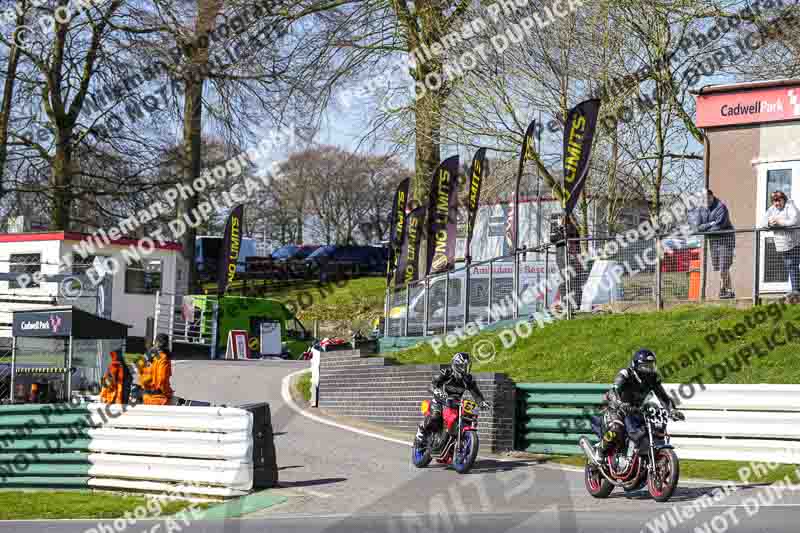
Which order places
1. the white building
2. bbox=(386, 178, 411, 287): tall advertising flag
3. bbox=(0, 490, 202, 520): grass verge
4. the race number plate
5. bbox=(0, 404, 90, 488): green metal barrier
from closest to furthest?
bbox=(0, 490, 202, 520): grass verge
the race number plate
bbox=(0, 404, 90, 488): green metal barrier
bbox=(386, 178, 411, 287): tall advertising flag
the white building

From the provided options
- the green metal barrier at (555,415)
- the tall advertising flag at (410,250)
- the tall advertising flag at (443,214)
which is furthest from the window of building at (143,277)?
the green metal barrier at (555,415)

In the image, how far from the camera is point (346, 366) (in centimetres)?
2128

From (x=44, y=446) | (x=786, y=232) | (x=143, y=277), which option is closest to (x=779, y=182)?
(x=786, y=232)

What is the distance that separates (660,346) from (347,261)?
4140 cm

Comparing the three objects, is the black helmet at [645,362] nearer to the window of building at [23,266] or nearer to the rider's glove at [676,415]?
the rider's glove at [676,415]

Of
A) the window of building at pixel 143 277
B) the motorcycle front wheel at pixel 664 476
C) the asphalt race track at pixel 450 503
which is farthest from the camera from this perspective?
the window of building at pixel 143 277

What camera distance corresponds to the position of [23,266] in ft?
117

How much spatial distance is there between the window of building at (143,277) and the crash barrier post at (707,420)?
23512 mm

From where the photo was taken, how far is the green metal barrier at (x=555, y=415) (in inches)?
609

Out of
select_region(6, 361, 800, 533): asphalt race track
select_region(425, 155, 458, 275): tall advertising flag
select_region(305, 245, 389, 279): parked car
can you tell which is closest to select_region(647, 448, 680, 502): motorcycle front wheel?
select_region(6, 361, 800, 533): asphalt race track

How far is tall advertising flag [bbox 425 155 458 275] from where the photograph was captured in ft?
86.5

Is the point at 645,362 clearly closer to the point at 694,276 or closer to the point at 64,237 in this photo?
the point at 694,276

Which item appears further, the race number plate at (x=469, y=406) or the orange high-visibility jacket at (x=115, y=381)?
the orange high-visibility jacket at (x=115, y=381)

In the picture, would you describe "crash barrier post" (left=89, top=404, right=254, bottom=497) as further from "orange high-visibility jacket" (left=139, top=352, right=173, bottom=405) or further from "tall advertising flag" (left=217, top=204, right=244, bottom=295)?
"tall advertising flag" (left=217, top=204, right=244, bottom=295)
